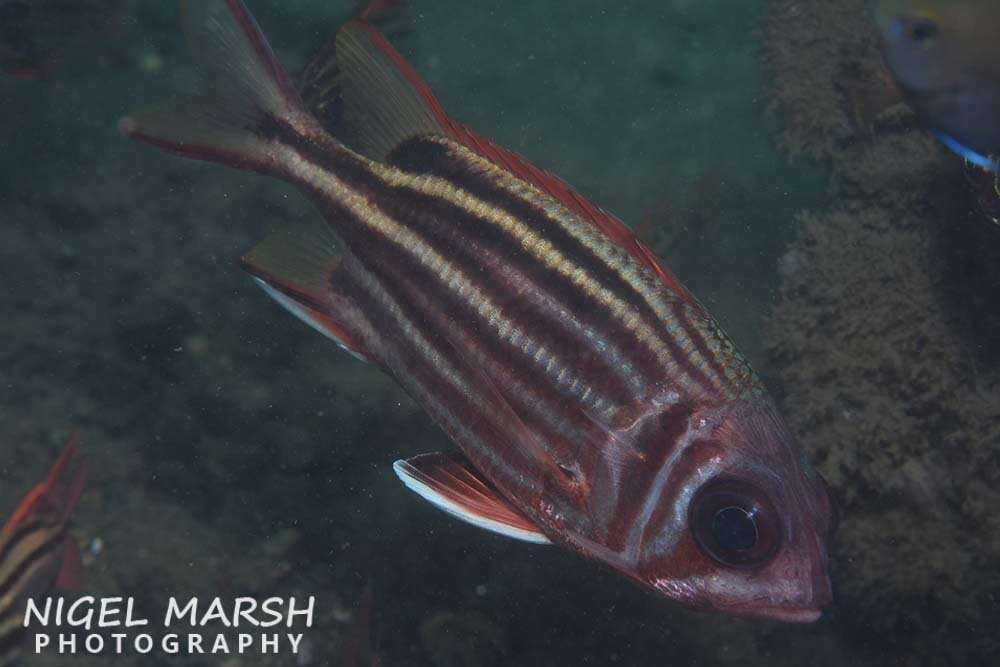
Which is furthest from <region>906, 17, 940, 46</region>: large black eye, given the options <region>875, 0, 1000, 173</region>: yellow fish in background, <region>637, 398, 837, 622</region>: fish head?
<region>637, 398, 837, 622</region>: fish head

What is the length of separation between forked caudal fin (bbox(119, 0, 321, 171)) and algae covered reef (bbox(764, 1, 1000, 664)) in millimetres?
3462

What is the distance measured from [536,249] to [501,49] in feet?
17.7

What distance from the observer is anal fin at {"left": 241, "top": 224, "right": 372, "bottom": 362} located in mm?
2604

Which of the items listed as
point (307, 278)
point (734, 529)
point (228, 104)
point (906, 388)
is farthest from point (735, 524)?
point (906, 388)

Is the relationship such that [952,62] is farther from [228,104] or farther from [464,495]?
[228,104]

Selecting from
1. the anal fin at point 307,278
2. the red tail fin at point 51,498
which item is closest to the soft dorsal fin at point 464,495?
the anal fin at point 307,278

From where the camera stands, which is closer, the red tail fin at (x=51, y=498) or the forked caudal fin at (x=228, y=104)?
the forked caudal fin at (x=228, y=104)

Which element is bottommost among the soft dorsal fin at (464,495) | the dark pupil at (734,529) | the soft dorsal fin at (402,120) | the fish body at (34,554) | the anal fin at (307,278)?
the fish body at (34,554)

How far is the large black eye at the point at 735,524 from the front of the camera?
6.32 ft

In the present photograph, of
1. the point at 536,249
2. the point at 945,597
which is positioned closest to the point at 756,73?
the point at 945,597

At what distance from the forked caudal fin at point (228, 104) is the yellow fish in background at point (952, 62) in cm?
212

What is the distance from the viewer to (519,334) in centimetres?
224

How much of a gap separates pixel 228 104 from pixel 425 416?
2.82 metres

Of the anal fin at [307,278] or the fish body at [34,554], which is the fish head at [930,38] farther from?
the fish body at [34,554]
